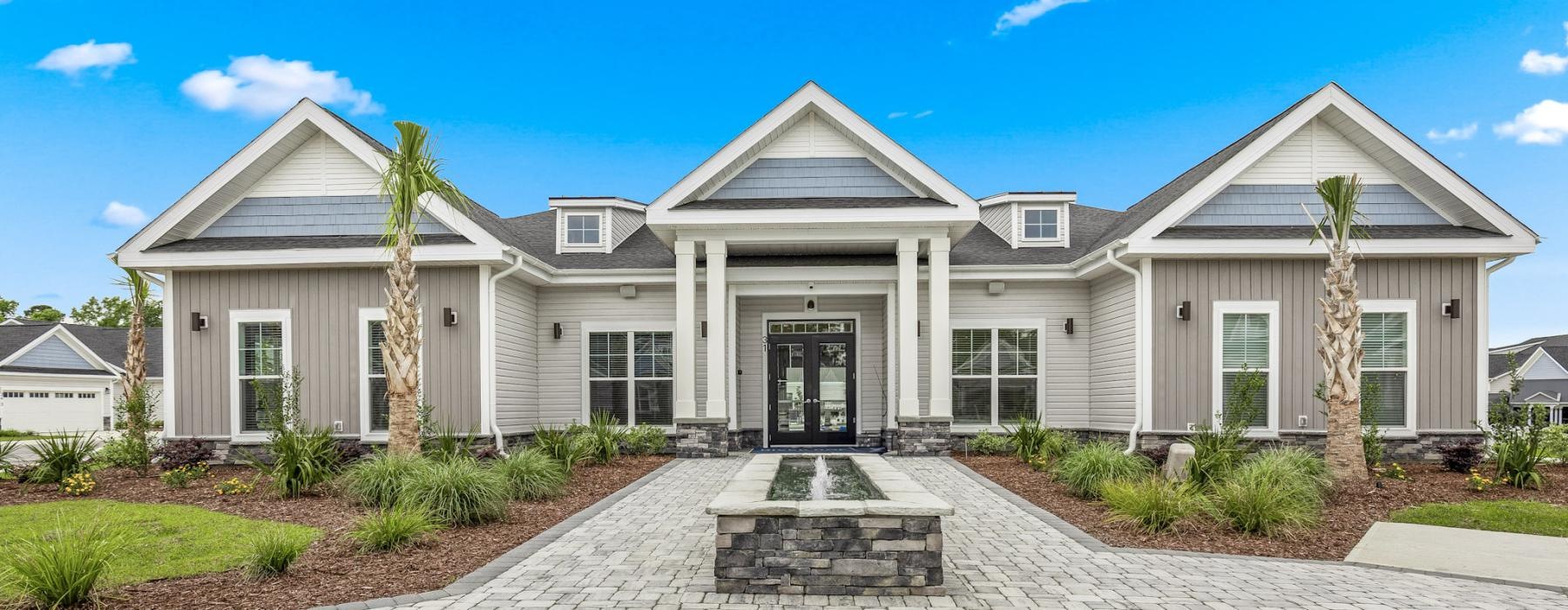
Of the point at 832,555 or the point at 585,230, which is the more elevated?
the point at 585,230

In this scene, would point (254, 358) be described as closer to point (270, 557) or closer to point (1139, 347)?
point (270, 557)

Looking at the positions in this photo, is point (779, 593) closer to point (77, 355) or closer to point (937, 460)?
point (937, 460)

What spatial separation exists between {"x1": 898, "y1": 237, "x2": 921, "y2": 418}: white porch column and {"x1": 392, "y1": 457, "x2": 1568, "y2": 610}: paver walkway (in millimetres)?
5364

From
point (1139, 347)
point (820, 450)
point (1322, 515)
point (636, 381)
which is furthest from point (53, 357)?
point (1322, 515)

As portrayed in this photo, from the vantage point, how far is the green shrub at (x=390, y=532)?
6.78 meters

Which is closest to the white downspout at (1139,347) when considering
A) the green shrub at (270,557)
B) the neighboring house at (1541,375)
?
the green shrub at (270,557)

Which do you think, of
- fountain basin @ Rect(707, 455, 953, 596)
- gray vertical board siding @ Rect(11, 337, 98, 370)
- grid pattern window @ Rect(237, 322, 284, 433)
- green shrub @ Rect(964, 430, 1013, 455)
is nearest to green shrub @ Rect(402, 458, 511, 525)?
fountain basin @ Rect(707, 455, 953, 596)

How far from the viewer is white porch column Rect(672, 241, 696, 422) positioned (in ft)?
43.9

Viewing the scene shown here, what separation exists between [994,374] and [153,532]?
11510 millimetres

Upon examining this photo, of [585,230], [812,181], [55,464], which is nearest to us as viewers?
[55,464]

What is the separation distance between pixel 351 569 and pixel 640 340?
9165 mm

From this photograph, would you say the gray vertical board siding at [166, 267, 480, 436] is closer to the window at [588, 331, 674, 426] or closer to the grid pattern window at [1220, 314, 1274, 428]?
the window at [588, 331, 674, 426]

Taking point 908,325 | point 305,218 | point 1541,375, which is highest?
point 305,218

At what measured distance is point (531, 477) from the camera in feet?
31.5
